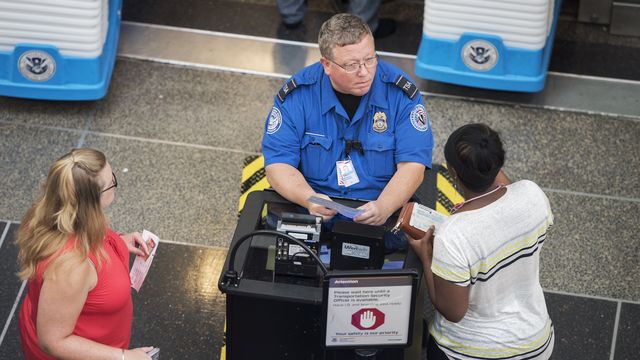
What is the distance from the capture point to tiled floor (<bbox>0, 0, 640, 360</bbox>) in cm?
417

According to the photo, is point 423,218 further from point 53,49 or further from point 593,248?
point 53,49

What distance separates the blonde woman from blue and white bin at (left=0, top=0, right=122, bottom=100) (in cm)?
237

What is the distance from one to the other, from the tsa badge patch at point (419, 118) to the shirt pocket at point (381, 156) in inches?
4.1

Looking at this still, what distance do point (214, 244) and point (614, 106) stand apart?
2.47 metres

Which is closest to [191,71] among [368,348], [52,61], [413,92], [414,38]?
[52,61]

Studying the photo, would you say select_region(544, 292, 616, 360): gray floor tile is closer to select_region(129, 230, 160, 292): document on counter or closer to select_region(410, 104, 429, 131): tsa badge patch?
select_region(410, 104, 429, 131): tsa badge patch

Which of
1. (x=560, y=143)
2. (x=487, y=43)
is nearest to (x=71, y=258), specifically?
(x=487, y=43)

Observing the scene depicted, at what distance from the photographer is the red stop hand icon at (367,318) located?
2.75 metres

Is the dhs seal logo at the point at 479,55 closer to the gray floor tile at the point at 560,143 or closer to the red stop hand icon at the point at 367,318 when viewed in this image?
the gray floor tile at the point at 560,143

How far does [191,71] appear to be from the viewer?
5.60 meters

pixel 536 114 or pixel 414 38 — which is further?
pixel 414 38

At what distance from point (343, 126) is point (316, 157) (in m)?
0.16

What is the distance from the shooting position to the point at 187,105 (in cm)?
536

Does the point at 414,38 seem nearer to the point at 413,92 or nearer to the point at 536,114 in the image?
the point at 536,114
